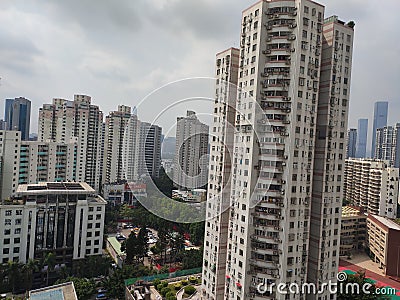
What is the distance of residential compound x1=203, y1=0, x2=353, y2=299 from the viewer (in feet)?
13.6

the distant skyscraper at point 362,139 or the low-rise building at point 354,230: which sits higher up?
the distant skyscraper at point 362,139

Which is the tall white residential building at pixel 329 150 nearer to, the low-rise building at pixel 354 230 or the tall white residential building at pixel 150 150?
the tall white residential building at pixel 150 150

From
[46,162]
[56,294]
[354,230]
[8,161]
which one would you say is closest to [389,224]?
[354,230]

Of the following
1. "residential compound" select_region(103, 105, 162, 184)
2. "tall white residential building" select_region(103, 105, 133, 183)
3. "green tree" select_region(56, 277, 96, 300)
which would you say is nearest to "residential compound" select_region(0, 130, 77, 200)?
"tall white residential building" select_region(103, 105, 133, 183)

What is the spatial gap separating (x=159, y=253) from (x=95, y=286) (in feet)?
8.68

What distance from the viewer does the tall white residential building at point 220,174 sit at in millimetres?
4781

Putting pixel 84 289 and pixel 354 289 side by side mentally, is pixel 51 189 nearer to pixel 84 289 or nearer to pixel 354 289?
pixel 84 289

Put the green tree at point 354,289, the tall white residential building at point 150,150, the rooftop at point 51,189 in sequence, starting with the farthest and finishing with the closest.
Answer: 1. the rooftop at point 51,189
2. the green tree at point 354,289
3. the tall white residential building at point 150,150

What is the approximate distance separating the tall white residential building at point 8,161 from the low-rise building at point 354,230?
10.8 metres

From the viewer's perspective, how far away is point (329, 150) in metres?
4.44

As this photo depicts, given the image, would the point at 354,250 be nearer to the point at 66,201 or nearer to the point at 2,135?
the point at 66,201

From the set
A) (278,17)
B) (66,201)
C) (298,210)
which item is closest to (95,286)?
(66,201)

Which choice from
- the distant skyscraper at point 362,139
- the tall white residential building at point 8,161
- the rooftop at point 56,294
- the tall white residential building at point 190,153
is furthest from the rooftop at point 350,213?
the distant skyscraper at point 362,139

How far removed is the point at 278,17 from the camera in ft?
13.8
